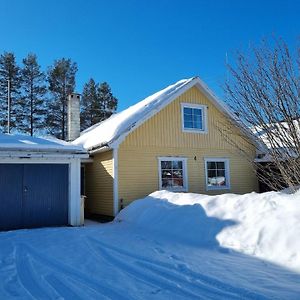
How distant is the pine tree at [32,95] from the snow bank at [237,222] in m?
20.8

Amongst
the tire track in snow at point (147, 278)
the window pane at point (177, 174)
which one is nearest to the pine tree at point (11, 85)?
the window pane at point (177, 174)

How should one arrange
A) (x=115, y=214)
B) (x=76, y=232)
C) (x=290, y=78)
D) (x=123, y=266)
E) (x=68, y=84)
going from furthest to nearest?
(x=68, y=84)
(x=115, y=214)
(x=76, y=232)
(x=290, y=78)
(x=123, y=266)

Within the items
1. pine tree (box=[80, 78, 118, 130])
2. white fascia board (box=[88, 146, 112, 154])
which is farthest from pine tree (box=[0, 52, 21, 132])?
white fascia board (box=[88, 146, 112, 154])

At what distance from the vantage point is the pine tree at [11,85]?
27.7 meters

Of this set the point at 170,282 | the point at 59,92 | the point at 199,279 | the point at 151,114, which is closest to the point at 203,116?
the point at 151,114

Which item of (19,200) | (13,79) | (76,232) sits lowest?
(76,232)

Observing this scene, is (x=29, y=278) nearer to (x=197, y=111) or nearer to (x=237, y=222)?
(x=237, y=222)

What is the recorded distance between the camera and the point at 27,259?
20.2 feet

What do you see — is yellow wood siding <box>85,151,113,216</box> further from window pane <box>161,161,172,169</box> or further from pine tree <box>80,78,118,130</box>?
pine tree <box>80,78,118,130</box>

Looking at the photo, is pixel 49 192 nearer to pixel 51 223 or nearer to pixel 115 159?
pixel 51 223

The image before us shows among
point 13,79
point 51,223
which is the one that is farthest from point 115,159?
point 13,79

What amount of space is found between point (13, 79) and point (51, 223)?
20937 mm

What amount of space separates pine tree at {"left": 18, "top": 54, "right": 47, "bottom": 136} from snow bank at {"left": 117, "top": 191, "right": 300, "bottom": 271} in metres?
20.8

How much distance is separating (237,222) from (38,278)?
13.5 ft
